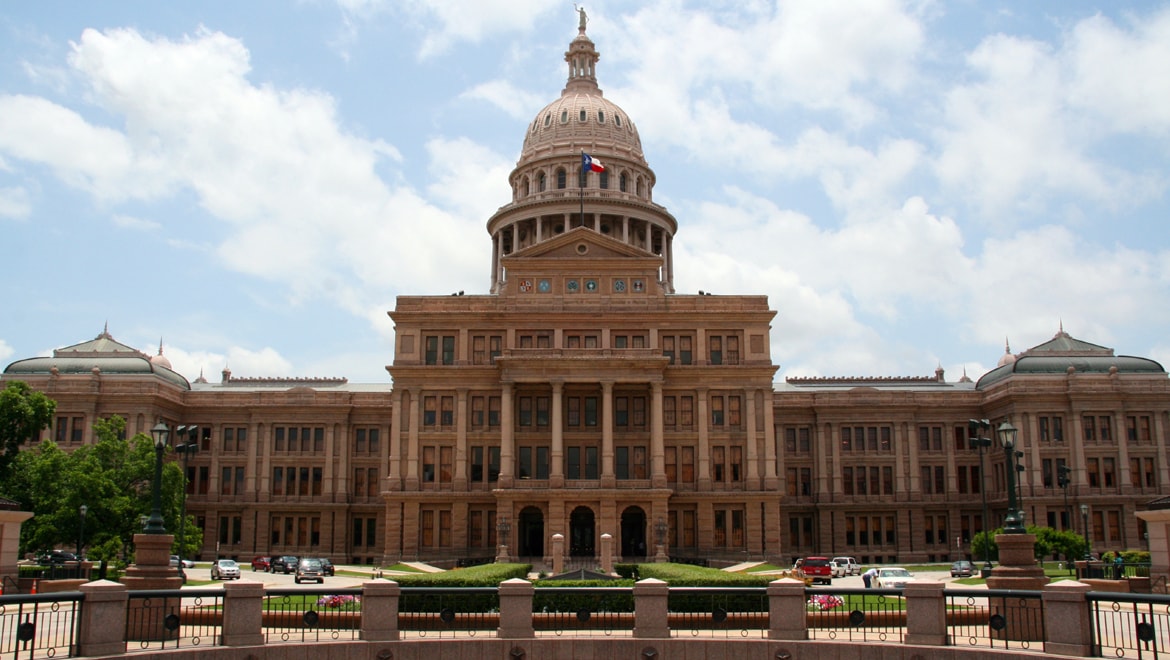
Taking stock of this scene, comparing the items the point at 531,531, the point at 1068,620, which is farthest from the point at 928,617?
the point at 531,531

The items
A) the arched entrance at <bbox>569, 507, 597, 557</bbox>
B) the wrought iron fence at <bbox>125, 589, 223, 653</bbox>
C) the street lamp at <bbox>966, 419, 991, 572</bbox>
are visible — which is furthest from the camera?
the arched entrance at <bbox>569, 507, 597, 557</bbox>

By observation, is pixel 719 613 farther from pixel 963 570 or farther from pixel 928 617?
pixel 963 570

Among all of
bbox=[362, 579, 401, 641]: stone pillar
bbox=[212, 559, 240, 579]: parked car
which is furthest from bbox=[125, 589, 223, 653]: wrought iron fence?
bbox=[212, 559, 240, 579]: parked car

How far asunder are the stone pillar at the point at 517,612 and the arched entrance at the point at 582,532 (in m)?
49.3

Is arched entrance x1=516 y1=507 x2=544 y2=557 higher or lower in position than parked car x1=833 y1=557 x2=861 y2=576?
higher

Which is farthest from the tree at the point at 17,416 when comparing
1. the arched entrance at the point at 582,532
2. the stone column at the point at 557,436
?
the arched entrance at the point at 582,532

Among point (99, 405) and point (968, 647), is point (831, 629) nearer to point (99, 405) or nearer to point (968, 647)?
point (968, 647)

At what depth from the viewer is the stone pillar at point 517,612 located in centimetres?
2470

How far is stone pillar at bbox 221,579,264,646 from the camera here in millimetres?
23766

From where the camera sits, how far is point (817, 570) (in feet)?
194

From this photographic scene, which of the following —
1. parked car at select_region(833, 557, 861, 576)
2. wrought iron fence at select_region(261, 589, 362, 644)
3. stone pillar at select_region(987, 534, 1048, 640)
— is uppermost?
stone pillar at select_region(987, 534, 1048, 640)

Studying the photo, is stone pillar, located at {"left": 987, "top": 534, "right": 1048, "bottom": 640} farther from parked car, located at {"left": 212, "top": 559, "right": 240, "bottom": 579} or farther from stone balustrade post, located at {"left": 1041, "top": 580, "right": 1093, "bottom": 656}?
parked car, located at {"left": 212, "top": 559, "right": 240, "bottom": 579}

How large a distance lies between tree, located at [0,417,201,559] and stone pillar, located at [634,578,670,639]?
40.2m

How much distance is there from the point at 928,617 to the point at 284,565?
187 feet
